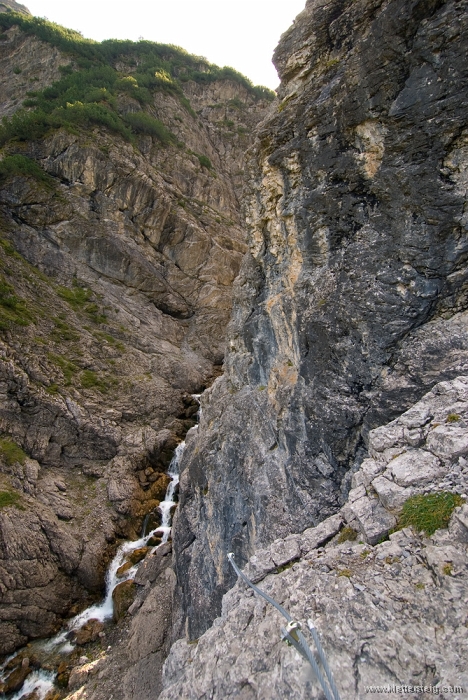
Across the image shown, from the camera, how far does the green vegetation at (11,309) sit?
75.4ft

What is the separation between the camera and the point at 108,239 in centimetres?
3225

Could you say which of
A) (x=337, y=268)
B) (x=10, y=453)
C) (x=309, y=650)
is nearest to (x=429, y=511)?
(x=309, y=650)

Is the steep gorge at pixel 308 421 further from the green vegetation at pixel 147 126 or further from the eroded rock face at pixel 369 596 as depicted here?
the green vegetation at pixel 147 126

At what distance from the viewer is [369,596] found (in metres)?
4.35

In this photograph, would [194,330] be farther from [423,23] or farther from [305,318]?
[423,23]

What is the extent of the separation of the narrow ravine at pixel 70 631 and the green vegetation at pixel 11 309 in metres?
15.1

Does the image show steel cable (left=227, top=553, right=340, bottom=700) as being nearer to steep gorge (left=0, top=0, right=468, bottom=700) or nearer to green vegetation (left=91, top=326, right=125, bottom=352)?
steep gorge (left=0, top=0, right=468, bottom=700)

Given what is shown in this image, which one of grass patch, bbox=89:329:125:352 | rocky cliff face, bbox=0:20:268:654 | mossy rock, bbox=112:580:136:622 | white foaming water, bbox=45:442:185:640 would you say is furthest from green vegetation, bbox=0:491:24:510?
grass patch, bbox=89:329:125:352

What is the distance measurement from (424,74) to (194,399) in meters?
24.5

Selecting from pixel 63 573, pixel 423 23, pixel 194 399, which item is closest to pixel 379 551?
pixel 423 23

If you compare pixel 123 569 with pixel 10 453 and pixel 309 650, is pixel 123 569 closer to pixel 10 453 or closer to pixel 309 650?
pixel 10 453

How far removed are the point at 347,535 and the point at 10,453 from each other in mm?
19270

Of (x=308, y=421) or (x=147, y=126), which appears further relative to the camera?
(x=147, y=126)

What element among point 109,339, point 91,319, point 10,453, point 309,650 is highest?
point 91,319
